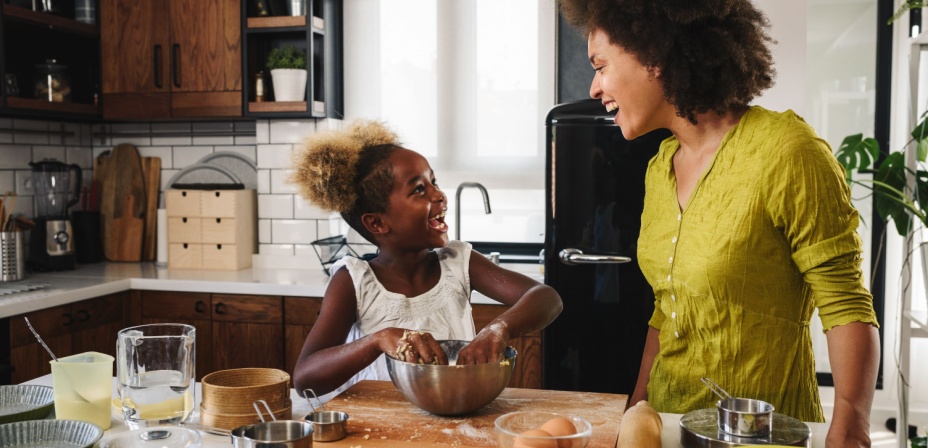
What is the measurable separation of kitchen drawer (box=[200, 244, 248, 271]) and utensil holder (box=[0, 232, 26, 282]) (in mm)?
729

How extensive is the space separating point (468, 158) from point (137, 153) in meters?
1.62

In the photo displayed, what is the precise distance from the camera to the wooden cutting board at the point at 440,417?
1.30 metres

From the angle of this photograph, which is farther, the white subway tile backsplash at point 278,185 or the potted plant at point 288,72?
the white subway tile backsplash at point 278,185

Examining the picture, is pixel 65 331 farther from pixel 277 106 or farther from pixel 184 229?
pixel 277 106

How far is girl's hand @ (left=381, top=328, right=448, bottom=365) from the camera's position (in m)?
1.42

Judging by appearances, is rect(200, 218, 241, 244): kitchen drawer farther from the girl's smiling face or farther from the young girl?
the girl's smiling face

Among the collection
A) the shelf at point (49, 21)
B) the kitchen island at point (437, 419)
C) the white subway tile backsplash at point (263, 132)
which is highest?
the shelf at point (49, 21)

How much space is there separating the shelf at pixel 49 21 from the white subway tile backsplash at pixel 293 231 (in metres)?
1.16

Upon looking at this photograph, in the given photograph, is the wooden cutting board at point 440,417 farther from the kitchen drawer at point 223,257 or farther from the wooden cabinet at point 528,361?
the kitchen drawer at point 223,257

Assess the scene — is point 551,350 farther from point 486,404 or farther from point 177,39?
point 177,39

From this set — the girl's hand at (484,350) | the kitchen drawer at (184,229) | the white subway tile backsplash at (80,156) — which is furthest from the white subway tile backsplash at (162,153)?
the girl's hand at (484,350)

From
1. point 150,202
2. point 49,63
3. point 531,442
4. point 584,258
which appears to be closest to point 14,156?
point 49,63

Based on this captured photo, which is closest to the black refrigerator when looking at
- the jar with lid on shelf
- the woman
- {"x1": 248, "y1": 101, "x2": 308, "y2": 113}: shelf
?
the woman

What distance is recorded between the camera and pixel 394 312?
5.98 ft
